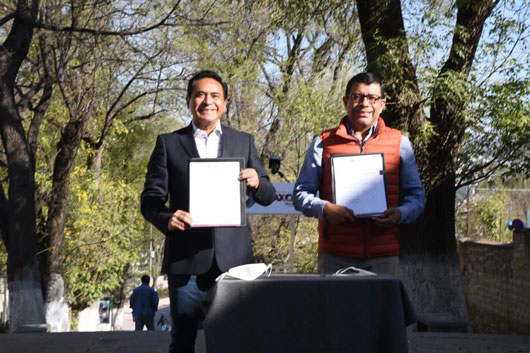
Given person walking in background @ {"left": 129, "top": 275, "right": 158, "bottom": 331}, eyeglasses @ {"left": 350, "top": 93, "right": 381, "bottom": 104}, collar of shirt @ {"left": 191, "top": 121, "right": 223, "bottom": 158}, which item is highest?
eyeglasses @ {"left": 350, "top": 93, "right": 381, "bottom": 104}

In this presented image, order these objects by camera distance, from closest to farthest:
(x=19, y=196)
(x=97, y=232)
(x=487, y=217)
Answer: (x=19, y=196), (x=97, y=232), (x=487, y=217)

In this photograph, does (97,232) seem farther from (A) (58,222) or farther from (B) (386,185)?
(B) (386,185)

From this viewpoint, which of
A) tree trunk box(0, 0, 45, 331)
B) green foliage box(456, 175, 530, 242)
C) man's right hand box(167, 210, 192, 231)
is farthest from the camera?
green foliage box(456, 175, 530, 242)

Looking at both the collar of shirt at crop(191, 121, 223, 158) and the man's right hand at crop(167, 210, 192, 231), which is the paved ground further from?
the man's right hand at crop(167, 210, 192, 231)

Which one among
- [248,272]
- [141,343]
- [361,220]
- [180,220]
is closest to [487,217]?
[141,343]

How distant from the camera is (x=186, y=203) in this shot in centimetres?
469

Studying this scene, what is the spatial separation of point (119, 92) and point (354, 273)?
23.3 meters

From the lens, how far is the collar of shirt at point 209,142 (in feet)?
15.8

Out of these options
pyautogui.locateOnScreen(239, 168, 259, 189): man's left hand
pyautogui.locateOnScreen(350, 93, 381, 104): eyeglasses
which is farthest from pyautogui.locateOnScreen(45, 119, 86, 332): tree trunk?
pyautogui.locateOnScreen(239, 168, 259, 189): man's left hand

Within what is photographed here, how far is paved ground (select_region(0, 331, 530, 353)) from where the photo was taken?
876cm

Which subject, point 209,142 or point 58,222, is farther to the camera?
point 58,222

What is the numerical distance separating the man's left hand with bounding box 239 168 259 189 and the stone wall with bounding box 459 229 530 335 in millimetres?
11730

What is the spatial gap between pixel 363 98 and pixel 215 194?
1054mm

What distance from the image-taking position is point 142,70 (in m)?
26.9
